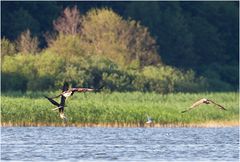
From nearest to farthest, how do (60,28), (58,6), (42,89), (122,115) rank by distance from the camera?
1. (122,115)
2. (42,89)
3. (60,28)
4. (58,6)

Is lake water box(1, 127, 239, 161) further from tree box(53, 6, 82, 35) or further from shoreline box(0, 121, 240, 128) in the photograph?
tree box(53, 6, 82, 35)

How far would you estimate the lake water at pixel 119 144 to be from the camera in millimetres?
35562

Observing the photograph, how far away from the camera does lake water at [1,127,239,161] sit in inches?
1400

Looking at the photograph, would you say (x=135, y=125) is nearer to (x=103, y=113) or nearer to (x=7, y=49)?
(x=103, y=113)

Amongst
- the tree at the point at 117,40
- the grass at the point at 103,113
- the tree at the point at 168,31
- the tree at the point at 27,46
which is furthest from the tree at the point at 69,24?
the grass at the point at 103,113

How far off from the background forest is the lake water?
57.9 feet

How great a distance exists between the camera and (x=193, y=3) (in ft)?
342

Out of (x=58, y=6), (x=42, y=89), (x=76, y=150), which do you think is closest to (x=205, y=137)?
(x=76, y=150)

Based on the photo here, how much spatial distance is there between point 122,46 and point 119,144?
39.7 metres

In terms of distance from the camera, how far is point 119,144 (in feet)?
135

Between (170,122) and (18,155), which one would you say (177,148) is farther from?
(170,122)

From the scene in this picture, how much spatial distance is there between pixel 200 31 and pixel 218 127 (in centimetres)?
5159

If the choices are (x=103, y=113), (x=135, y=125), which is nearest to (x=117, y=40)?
(x=103, y=113)

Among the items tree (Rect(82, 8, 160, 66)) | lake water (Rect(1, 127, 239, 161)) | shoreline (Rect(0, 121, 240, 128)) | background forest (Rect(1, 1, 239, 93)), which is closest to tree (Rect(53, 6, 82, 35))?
background forest (Rect(1, 1, 239, 93))
